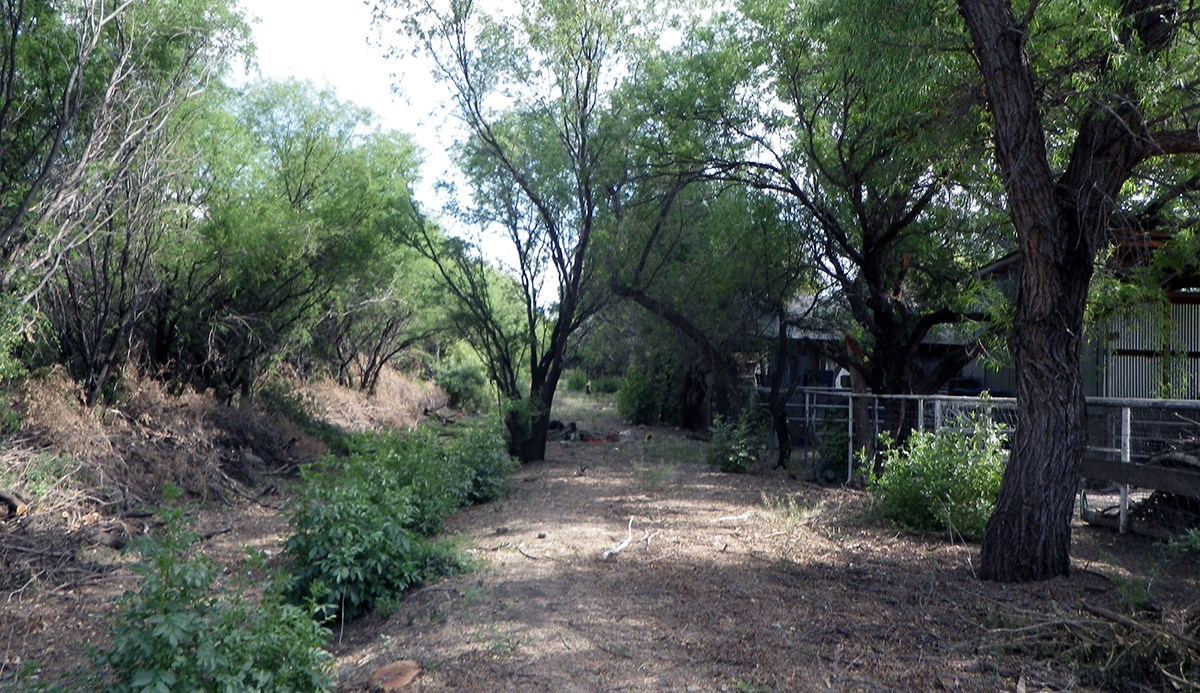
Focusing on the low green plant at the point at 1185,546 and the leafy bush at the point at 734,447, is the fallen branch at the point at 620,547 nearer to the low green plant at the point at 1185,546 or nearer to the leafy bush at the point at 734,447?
the low green plant at the point at 1185,546

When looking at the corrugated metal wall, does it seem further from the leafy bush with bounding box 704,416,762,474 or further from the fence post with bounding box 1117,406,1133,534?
the leafy bush with bounding box 704,416,762,474

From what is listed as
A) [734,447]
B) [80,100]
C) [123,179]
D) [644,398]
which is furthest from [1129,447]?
[644,398]

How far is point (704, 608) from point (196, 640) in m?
3.56

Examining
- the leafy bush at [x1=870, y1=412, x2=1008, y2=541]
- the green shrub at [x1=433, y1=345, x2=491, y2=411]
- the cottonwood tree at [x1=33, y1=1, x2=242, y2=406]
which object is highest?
the cottonwood tree at [x1=33, y1=1, x2=242, y2=406]

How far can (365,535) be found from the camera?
7.72 metres

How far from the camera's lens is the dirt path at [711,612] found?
5598 millimetres

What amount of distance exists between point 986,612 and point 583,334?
1515cm

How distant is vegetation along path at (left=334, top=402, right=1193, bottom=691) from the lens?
5613 mm

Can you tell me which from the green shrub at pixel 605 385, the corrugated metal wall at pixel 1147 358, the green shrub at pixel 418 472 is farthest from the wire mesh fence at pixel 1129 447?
the green shrub at pixel 605 385

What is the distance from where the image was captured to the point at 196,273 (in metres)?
16.5

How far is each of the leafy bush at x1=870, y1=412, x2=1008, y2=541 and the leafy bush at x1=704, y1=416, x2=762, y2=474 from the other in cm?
620

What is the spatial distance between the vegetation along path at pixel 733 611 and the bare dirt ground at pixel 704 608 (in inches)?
0.7

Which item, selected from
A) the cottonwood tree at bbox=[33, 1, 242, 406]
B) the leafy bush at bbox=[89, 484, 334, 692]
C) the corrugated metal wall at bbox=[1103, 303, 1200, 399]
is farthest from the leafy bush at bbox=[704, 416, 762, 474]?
the leafy bush at bbox=[89, 484, 334, 692]

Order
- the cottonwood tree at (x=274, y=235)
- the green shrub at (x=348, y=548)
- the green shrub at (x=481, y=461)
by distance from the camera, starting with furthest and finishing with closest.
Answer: the cottonwood tree at (x=274, y=235) < the green shrub at (x=481, y=461) < the green shrub at (x=348, y=548)
